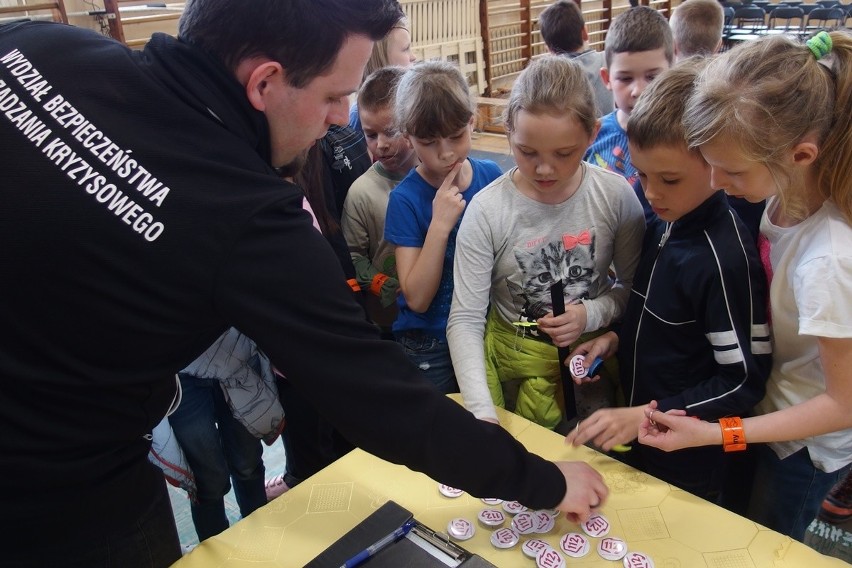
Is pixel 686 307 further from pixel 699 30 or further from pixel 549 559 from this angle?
pixel 699 30

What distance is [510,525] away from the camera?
1.08m

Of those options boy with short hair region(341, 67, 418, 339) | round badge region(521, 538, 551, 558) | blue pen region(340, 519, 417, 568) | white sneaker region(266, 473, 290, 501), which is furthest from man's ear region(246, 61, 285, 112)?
white sneaker region(266, 473, 290, 501)

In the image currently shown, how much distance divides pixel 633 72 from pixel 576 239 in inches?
38.0

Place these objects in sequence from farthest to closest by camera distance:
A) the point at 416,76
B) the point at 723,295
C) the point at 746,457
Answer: the point at 416,76 < the point at 746,457 < the point at 723,295

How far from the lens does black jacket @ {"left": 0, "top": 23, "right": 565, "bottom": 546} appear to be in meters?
0.79

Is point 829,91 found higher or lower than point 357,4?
lower

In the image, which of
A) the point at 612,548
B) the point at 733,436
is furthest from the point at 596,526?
the point at 733,436

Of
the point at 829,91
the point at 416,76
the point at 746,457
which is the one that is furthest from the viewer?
the point at 416,76

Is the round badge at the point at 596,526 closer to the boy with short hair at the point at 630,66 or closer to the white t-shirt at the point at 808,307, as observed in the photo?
the white t-shirt at the point at 808,307

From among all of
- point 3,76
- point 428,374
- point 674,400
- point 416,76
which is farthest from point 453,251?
point 3,76

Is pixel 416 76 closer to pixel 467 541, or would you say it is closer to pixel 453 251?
pixel 453 251

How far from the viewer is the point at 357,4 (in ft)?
2.86

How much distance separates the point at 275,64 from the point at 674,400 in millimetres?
944

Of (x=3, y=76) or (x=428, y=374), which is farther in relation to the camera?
(x=428, y=374)
